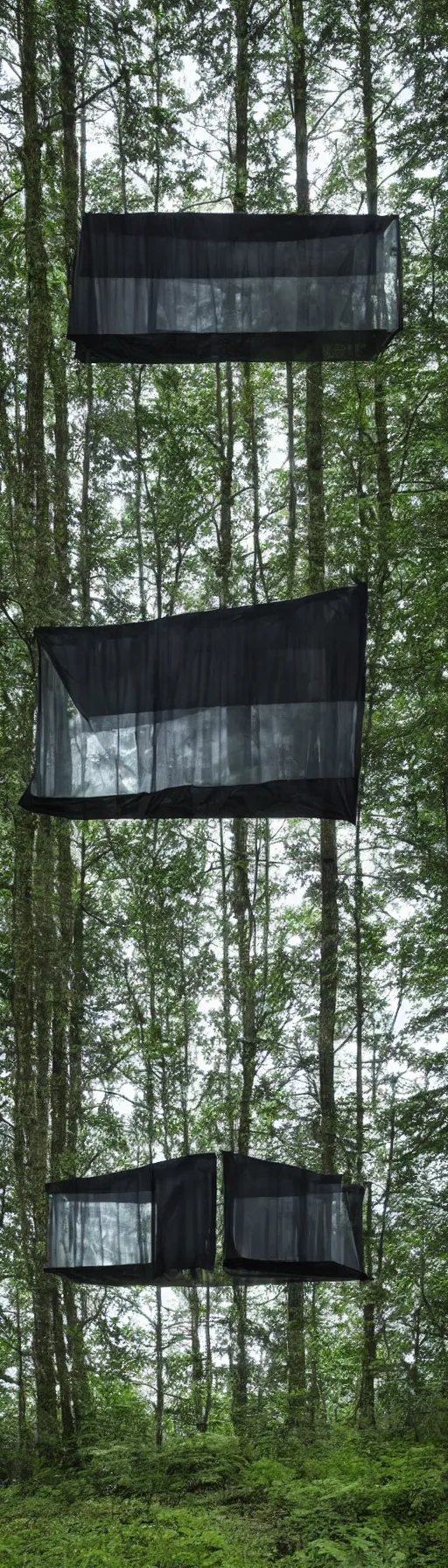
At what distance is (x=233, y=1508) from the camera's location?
5285 millimetres

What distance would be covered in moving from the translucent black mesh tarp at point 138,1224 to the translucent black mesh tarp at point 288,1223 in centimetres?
13

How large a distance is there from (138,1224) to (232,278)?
4692 mm

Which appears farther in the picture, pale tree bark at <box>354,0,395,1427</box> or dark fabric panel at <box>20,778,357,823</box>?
pale tree bark at <box>354,0,395,1427</box>

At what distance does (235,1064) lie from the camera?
7453 mm

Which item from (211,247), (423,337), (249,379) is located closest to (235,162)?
(249,379)

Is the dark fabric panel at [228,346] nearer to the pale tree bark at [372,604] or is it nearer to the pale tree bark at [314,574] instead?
the pale tree bark at [372,604]

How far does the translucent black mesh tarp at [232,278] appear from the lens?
603cm

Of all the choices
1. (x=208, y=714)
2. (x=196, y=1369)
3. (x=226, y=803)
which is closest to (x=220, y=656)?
(x=208, y=714)

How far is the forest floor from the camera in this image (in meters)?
4.34

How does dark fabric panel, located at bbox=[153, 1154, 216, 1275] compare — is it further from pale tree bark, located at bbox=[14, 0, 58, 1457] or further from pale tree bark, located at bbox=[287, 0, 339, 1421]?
pale tree bark, located at bbox=[287, 0, 339, 1421]

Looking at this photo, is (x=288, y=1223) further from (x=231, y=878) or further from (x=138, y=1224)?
(x=231, y=878)

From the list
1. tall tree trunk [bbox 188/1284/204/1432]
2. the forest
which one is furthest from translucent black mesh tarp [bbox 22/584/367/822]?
tall tree trunk [bbox 188/1284/204/1432]

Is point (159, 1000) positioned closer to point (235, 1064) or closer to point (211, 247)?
point (235, 1064)

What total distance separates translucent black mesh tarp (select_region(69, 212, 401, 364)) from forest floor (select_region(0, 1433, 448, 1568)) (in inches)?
203
